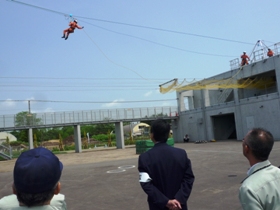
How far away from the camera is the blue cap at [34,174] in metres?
1.90

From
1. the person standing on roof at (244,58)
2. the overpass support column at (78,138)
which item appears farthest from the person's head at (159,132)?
the overpass support column at (78,138)

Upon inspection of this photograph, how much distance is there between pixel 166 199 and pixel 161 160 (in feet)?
1.56

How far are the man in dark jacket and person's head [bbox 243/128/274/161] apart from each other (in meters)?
1.38

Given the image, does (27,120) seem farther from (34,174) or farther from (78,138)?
(34,174)

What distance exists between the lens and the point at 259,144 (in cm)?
253

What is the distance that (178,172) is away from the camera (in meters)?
3.85

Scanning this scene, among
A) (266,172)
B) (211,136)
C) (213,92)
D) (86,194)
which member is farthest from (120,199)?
(213,92)

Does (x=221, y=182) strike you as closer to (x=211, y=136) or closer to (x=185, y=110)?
(x=211, y=136)

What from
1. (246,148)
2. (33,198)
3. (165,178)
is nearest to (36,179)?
(33,198)

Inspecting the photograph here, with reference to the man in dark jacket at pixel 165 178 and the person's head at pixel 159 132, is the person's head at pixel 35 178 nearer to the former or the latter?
the man in dark jacket at pixel 165 178

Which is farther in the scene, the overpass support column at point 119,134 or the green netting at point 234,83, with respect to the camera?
the overpass support column at point 119,134

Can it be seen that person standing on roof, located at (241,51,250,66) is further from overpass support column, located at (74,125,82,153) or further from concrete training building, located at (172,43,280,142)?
overpass support column, located at (74,125,82,153)

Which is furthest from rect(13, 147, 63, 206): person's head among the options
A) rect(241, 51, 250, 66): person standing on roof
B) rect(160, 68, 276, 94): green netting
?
rect(241, 51, 250, 66): person standing on roof

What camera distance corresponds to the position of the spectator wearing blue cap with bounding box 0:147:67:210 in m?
1.91
